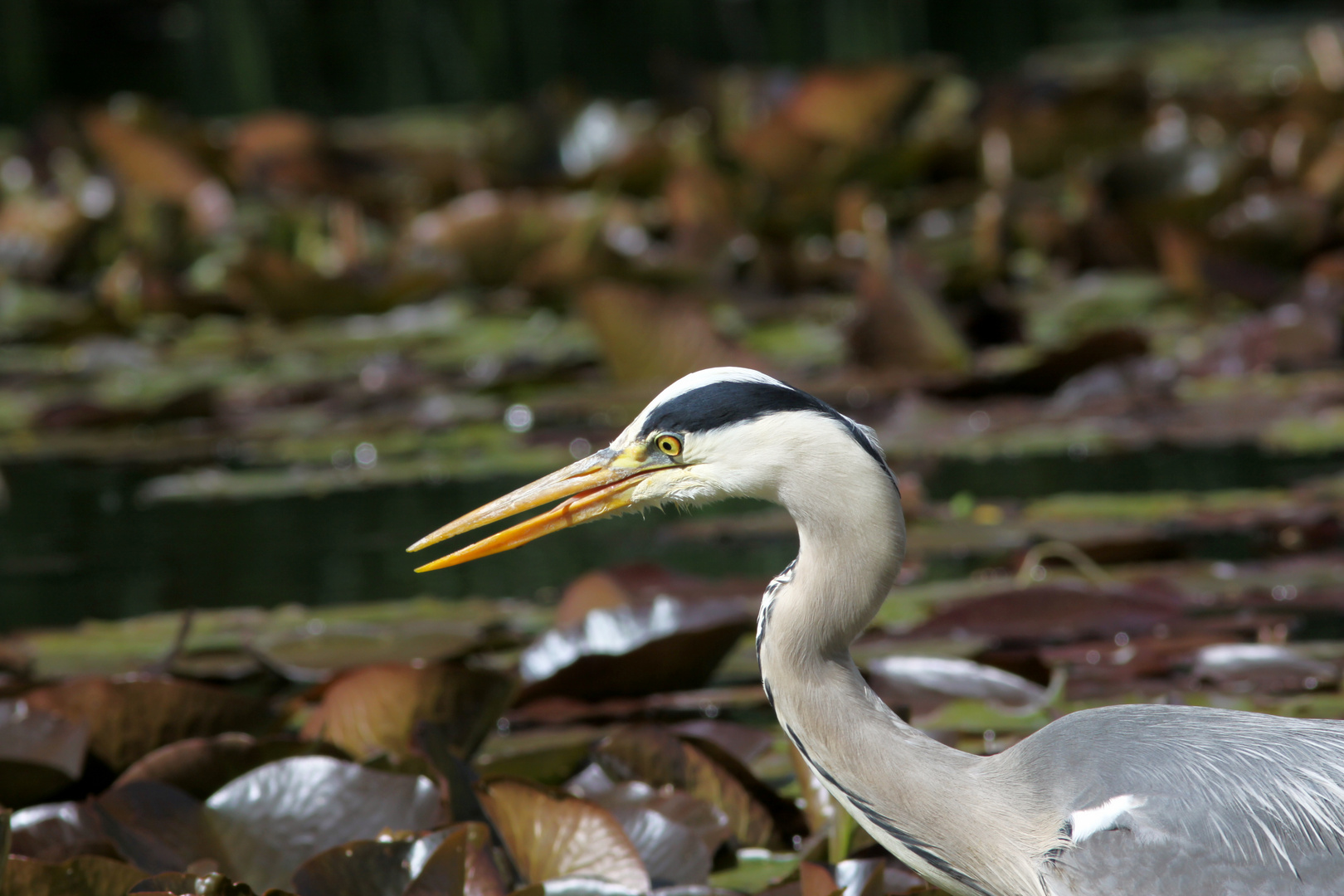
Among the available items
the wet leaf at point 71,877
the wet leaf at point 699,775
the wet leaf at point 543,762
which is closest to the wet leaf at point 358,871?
the wet leaf at point 71,877

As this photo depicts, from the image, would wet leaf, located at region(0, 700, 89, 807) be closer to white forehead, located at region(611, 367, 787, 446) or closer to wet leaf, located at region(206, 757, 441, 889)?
wet leaf, located at region(206, 757, 441, 889)

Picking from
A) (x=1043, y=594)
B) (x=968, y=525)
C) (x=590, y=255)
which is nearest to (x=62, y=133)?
(x=590, y=255)

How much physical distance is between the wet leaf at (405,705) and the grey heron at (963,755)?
0.68 m

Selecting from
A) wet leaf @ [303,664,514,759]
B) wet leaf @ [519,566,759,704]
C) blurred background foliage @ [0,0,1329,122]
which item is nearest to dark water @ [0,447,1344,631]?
wet leaf @ [519,566,759,704]

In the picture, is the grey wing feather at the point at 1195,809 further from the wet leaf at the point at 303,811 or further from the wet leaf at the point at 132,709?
the wet leaf at the point at 132,709

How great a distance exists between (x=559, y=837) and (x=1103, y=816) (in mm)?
739

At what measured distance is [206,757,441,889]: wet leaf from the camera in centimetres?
215

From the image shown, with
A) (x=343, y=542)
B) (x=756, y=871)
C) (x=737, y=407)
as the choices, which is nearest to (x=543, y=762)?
(x=756, y=871)

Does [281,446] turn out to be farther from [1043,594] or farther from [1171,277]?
[1171,277]

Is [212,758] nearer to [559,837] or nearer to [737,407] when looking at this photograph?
[559,837]

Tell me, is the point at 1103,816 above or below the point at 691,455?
below

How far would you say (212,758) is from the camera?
2.29 meters

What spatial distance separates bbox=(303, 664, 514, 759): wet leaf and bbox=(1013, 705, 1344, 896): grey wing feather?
3.21 ft

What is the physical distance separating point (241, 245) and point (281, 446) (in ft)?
9.61
